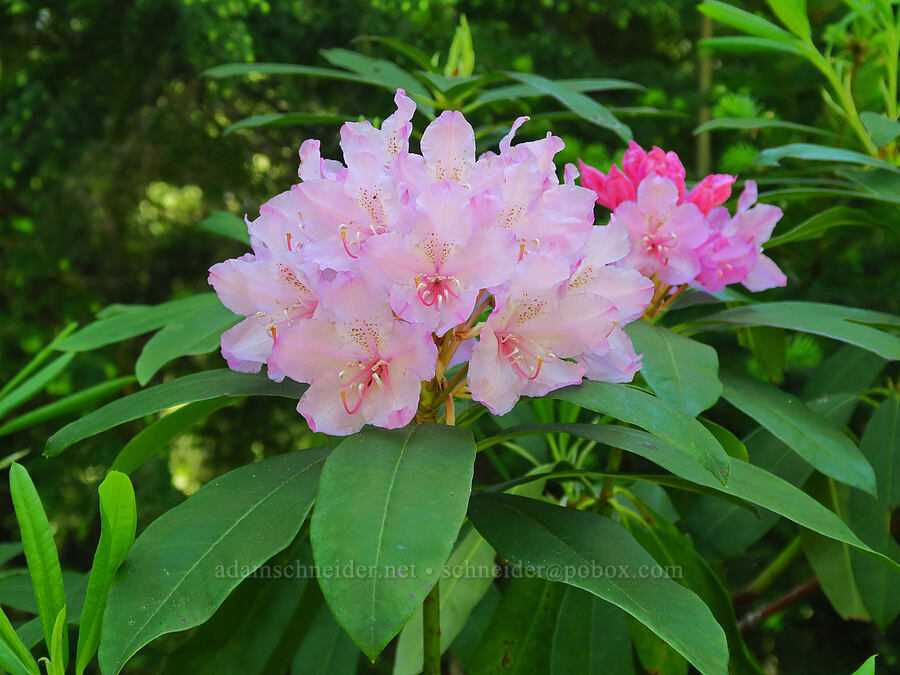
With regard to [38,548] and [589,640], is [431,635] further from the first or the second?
[38,548]

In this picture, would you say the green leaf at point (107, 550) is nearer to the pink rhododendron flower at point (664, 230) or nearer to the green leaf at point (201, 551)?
the green leaf at point (201, 551)

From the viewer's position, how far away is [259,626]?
963 millimetres

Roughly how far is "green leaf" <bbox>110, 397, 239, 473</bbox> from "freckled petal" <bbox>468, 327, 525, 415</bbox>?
0.83 ft

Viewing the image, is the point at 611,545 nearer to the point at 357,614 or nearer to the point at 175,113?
the point at 357,614

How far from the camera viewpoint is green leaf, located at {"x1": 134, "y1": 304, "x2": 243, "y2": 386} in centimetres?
97

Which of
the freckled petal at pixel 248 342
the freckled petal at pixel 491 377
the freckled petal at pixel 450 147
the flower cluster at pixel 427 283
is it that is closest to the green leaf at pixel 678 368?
the flower cluster at pixel 427 283

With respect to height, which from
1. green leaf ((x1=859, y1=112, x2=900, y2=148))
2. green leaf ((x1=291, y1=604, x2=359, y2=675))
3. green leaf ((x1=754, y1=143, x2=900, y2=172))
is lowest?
green leaf ((x1=291, y1=604, x2=359, y2=675))

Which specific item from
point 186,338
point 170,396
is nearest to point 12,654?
point 170,396

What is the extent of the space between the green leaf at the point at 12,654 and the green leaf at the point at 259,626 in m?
0.30

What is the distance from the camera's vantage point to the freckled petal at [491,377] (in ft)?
2.35

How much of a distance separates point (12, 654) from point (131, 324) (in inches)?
22.9

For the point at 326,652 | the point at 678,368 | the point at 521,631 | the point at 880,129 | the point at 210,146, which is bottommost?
the point at 326,652

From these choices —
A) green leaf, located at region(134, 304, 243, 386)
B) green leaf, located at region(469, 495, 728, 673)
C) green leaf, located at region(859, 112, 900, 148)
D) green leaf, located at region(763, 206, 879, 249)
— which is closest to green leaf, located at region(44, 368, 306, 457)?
green leaf, located at region(134, 304, 243, 386)

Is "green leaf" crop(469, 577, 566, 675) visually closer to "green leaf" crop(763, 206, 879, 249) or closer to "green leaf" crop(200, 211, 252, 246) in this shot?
"green leaf" crop(763, 206, 879, 249)
